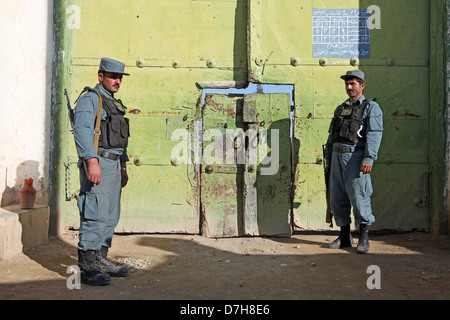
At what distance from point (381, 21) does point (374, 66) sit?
0.55 m

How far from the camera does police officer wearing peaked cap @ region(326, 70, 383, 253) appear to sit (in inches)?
159

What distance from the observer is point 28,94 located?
15.3 feet

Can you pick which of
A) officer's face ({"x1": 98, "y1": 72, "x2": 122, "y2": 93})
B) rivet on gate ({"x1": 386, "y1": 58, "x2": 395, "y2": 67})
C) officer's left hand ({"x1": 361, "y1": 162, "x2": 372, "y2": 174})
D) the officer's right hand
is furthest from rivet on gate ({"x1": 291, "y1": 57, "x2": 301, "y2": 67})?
the officer's right hand

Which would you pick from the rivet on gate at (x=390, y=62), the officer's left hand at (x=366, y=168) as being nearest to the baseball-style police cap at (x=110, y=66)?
the officer's left hand at (x=366, y=168)

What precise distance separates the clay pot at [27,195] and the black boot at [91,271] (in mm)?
1450

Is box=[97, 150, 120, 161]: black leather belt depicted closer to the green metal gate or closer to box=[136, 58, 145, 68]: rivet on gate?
the green metal gate

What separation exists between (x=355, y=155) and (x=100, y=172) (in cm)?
254

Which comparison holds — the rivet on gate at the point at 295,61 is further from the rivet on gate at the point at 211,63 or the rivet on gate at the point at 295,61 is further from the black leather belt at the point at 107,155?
the black leather belt at the point at 107,155

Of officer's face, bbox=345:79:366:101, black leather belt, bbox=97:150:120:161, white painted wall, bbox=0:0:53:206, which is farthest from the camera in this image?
white painted wall, bbox=0:0:53:206

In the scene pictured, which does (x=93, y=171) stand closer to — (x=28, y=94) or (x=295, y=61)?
(x=28, y=94)

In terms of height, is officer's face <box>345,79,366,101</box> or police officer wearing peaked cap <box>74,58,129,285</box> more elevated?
officer's face <box>345,79,366,101</box>

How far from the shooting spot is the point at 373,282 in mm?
3156

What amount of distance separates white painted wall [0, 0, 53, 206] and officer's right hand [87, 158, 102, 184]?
74.3 inches

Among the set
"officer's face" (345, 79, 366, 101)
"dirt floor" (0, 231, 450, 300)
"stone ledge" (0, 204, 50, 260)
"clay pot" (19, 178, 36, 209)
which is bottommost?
"dirt floor" (0, 231, 450, 300)
